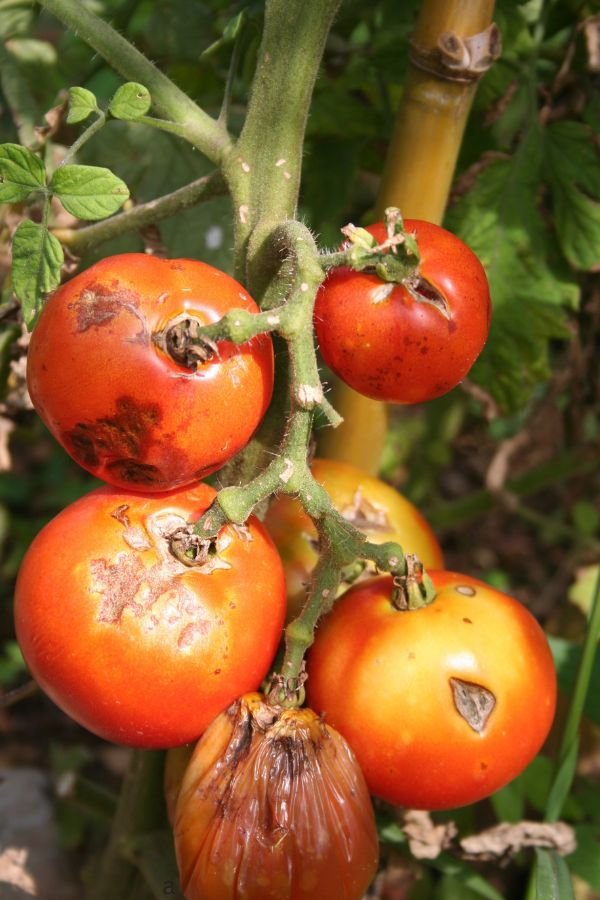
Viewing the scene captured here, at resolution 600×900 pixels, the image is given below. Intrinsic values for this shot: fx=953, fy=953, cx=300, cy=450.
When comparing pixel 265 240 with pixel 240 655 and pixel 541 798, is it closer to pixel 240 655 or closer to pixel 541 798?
pixel 240 655

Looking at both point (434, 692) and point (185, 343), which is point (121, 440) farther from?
point (434, 692)

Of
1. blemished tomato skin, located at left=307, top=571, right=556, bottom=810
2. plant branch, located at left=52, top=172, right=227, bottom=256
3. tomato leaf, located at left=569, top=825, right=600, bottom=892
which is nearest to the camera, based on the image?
blemished tomato skin, located at left=307, top=571, right=556, bottom=810

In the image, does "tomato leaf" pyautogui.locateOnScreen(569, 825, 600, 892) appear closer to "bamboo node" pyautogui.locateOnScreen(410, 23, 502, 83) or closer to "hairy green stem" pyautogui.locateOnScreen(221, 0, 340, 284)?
"hairy green stem" pyautogui.locateOnScreen(221, 0, 340, 284)

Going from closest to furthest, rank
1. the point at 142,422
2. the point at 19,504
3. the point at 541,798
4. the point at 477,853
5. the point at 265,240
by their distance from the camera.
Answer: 1. the point at 142,422
2. the point at 265,240
3. the point at 477,853
4. the point at 541,798
5. the point at 19,504

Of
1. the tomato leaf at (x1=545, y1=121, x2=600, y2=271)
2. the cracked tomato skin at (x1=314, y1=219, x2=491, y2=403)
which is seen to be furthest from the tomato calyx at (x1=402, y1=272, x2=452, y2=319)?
the tomato leaf at (x1=545, y1=121, x2=600, y2=271)

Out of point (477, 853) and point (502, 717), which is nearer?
point (502, 717)

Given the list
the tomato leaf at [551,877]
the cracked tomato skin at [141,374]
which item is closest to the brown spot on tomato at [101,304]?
the cracked tomato skin at [141,374]

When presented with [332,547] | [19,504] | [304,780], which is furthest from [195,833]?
[19,504]

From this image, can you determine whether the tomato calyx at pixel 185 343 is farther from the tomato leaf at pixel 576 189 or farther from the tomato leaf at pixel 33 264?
the tomato leaf at pixel 576 189
